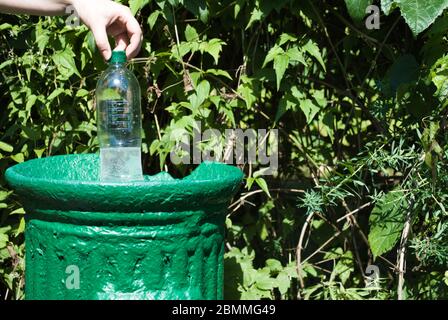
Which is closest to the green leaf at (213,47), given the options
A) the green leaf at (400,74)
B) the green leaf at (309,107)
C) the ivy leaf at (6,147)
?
the green leaf at (309,107)

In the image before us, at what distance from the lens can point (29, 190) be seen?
2516 mm

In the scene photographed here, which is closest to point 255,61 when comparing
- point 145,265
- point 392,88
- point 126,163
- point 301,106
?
point 301,106

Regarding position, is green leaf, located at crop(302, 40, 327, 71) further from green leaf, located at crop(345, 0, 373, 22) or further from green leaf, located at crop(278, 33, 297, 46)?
green leaf, located at crop(345, 0, 373, 22)

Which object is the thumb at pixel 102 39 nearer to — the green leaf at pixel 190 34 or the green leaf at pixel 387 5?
the green leaf at pixel 190 34

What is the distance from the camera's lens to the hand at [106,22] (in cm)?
264

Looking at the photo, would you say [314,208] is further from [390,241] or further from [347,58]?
[347,58]

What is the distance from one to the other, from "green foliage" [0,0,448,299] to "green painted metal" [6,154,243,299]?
29.1 inches

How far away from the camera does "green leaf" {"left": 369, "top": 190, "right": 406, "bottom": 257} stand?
324 cm

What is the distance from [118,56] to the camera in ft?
8.63

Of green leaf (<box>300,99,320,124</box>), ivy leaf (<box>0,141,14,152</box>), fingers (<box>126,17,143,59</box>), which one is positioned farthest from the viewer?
ivy leaf (<box>0,141,14,152</box>)

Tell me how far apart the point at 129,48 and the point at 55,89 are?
3.10ft

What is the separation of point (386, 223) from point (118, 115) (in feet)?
3.80

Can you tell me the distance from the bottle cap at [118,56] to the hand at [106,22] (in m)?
0.02

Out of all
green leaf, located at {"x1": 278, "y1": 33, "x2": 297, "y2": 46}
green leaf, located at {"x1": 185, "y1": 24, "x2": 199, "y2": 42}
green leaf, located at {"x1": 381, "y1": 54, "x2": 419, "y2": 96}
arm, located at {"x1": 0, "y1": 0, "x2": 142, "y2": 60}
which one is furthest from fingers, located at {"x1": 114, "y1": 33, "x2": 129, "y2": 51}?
green leaf, located at {"x1": 381, "y1": 54, "x2": 419, "y2": 96}
